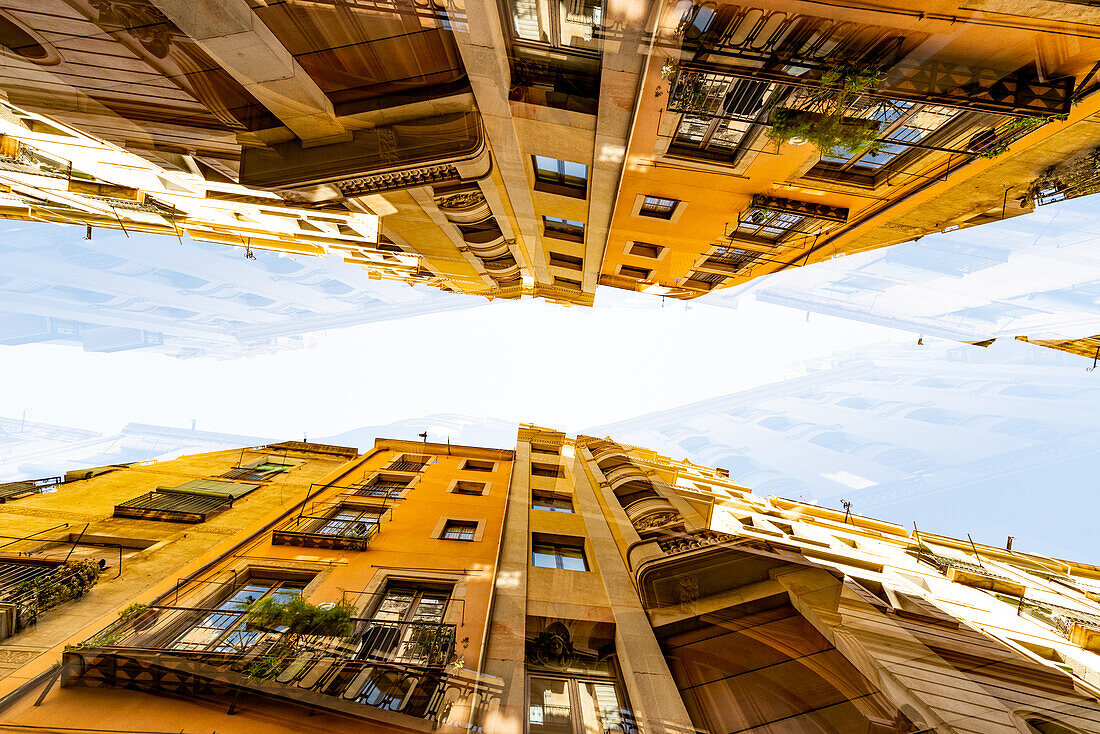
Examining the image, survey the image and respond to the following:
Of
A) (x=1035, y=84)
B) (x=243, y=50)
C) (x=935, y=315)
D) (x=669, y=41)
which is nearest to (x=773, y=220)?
(x=935, y=315)

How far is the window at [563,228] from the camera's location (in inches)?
433

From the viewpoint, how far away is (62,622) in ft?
18.0

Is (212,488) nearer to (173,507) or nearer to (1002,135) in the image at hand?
(173,507)

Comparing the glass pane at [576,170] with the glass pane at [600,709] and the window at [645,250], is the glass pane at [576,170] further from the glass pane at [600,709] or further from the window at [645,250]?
the glass pane at [600,709]

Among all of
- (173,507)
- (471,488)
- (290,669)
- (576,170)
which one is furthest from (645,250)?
(173,507)

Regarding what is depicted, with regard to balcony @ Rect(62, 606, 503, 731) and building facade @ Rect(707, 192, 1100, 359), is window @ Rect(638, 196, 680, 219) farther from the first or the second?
balcony @ Rect(62, 606, 503, 731)

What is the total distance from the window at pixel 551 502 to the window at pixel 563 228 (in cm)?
805

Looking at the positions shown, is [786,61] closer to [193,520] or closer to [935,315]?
[935,315]

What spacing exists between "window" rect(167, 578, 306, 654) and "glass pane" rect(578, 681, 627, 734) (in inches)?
175

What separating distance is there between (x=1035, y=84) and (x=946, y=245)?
2466mm

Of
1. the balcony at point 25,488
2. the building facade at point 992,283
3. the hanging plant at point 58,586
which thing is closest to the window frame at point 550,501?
the building facade at point 992,283

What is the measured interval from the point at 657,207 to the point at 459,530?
921 cm

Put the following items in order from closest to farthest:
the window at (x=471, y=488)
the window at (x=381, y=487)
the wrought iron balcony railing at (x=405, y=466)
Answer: the window at (x=381, y=487) → the window at (x=471, y=488) → the wrought iron balcony railing at (x=405, y=466)

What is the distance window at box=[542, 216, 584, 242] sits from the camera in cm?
1101
